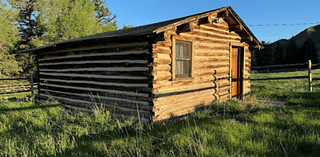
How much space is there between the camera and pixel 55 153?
3838 millimetres

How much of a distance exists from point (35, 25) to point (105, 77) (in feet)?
99.6

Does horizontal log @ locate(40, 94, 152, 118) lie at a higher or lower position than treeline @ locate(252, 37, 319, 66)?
lower

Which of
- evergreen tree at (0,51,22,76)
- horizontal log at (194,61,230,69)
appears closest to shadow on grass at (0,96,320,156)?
horizontal log at (194,61,230,69)

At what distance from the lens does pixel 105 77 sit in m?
7.30

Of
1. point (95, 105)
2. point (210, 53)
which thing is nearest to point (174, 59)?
point (210, 53)

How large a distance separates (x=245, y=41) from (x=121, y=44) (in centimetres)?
663

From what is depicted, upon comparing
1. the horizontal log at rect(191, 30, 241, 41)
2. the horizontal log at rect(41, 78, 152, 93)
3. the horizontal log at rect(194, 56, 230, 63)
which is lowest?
the horizontal log at rect(41, 78, 152, 93)

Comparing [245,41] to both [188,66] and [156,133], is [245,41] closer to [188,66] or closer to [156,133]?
[188,66]

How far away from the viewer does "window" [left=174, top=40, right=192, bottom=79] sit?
7.11m

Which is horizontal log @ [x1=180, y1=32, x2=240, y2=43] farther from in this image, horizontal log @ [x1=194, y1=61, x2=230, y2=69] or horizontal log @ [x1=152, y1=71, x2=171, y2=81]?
horizontal log @ [x1=152, y1=71, x2=171, y2=81]

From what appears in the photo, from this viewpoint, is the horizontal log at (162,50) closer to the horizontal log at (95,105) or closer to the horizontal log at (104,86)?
the horizontal log at (104,86)

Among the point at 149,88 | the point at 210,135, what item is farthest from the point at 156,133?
the point at 149,88

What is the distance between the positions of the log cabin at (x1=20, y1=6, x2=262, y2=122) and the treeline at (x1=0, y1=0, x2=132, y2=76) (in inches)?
718

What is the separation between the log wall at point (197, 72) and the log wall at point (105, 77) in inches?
13.3
